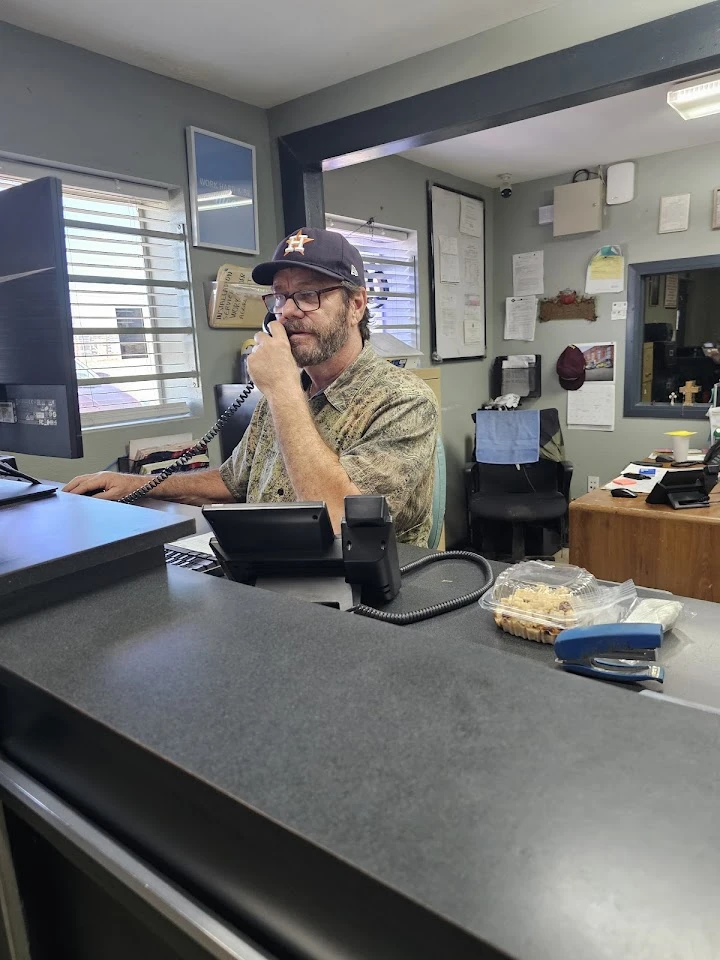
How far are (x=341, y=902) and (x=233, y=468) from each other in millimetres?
1537

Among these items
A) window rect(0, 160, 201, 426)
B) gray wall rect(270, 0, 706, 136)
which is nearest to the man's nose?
window rect(0, 160, 201, 426)

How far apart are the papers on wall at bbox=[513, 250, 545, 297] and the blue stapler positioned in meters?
4.20

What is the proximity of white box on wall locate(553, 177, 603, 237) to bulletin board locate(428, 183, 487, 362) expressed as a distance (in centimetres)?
54

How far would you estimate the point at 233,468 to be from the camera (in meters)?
1.94

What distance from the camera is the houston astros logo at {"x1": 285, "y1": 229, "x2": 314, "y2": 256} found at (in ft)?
5.31

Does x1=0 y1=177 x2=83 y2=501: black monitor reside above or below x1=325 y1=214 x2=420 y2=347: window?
below

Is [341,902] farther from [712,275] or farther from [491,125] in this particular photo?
[712,275]

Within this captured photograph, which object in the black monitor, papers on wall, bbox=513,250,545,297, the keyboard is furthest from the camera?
papers on wall, bbox=513,250,545,297

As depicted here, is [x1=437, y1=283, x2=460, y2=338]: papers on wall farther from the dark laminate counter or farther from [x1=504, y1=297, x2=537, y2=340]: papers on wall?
the dark laminate counter

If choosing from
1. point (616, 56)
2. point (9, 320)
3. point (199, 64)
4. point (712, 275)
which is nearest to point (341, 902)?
point (9, 320)

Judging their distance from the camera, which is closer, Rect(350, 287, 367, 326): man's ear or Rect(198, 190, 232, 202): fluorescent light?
Rect(350, 287, 367, 326): man's ear

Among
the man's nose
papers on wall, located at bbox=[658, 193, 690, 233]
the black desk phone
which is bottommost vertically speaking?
the black desk phone

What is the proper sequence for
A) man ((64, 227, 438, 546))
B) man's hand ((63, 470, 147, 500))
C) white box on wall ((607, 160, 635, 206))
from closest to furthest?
man ((64, 227, 438, 546))
man's hand ((63, 470, 147, 500))
white box on wall ((607, 160, 635, 206))

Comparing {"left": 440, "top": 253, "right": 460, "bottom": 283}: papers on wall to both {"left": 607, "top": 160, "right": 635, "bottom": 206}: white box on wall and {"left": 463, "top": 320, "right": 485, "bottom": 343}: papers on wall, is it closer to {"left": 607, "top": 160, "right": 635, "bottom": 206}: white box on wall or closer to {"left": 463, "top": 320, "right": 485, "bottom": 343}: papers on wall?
{"left": 463, "top": 320, "right": 485, "bottom": 343}: papers on wall
